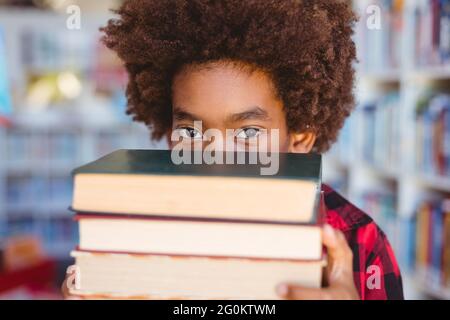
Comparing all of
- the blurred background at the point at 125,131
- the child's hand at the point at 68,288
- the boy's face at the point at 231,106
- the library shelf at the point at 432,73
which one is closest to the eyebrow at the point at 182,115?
the boy's face at the point at 231,106

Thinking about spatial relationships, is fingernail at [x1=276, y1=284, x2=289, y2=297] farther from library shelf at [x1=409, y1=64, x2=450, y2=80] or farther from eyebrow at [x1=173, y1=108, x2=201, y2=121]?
library shelf at [x1=409, y1=64, x2=450, y2=80]

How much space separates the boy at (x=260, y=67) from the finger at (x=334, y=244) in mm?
147

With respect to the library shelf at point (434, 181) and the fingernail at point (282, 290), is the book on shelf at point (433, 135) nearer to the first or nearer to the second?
the library shelf at point (434, 181)

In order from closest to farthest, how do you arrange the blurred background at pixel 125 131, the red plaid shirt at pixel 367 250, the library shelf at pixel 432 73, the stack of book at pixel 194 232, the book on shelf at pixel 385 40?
the stack of book at pixel 194 232 → the red plaid shirt at pixel 367 250 → the library shelf at pixel 432 73 → the blurred background at pixel 125 131 → the book on shelf at pixel 385 40

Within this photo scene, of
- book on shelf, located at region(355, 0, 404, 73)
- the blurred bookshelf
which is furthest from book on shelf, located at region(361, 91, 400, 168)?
book on shelf, located at region(355, 0, 404, 73)

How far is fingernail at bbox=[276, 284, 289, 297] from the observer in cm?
37

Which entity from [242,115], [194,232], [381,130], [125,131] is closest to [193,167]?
[194,232]

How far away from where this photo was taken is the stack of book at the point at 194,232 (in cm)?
37

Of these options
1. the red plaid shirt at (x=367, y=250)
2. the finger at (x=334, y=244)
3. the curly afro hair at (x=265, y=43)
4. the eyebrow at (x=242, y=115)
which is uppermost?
the curly afro hair at (x=265, y=43)

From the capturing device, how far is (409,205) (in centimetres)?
188

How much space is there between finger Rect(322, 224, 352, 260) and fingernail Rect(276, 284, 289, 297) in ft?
0.15

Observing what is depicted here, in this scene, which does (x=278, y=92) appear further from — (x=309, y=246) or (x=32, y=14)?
(x=32, y=14)

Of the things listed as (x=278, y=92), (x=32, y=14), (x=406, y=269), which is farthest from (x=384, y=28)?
(x=32, y=14)

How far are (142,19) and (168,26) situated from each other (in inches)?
1.5
